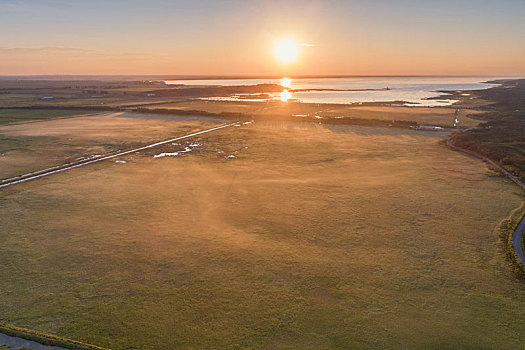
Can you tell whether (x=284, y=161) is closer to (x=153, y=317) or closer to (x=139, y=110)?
(x=153, y=317)

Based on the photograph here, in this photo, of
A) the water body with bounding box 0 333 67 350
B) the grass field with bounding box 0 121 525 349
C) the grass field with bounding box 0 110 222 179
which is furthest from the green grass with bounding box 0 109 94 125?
the water body with bounding box 0 333 67 350

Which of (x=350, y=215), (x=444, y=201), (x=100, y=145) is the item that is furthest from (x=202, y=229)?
(x=100, y=145)

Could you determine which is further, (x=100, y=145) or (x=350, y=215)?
(x=100, y=145)

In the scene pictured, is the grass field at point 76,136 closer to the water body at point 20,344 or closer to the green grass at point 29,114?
the green grass at point 29,114

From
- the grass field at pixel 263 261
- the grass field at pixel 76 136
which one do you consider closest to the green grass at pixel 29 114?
the grass field at pixel 76 136

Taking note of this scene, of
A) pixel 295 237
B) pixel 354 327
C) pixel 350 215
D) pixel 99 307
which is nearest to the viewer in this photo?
pixel 354 327

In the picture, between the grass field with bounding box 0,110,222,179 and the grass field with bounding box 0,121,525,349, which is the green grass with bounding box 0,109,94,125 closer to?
the grass field with bounding box 0,110,222,179

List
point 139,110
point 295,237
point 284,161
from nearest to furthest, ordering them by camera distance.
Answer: point 295,237, point 284,161, point 139,110
